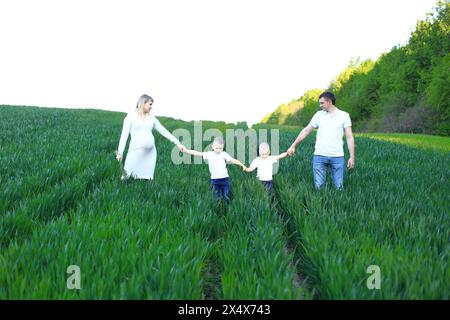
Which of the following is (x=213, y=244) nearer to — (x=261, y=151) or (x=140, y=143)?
(x=261, y=151)

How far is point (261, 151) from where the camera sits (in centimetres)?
597

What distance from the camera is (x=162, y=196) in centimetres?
526

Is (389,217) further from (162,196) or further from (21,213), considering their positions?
(21,213)

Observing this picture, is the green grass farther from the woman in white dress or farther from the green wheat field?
the woman in white dress

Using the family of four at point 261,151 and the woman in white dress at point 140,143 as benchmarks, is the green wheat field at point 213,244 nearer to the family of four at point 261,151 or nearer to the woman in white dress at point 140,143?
the family of four at point 261,151

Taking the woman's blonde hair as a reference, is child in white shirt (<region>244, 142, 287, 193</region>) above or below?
below

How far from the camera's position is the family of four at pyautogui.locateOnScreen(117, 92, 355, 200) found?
585 cm

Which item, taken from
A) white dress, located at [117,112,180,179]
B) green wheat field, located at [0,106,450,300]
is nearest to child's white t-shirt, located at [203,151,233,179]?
green wheat field, located at [0,106,450,300]

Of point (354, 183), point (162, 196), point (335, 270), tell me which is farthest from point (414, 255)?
point (354, 183)

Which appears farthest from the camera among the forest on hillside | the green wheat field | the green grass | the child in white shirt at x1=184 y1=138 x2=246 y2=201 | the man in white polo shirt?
the forest on hillside

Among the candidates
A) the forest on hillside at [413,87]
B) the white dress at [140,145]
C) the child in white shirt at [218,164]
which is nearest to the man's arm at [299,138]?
the child in white shirt at [218,164]

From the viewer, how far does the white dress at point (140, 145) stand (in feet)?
21.8
